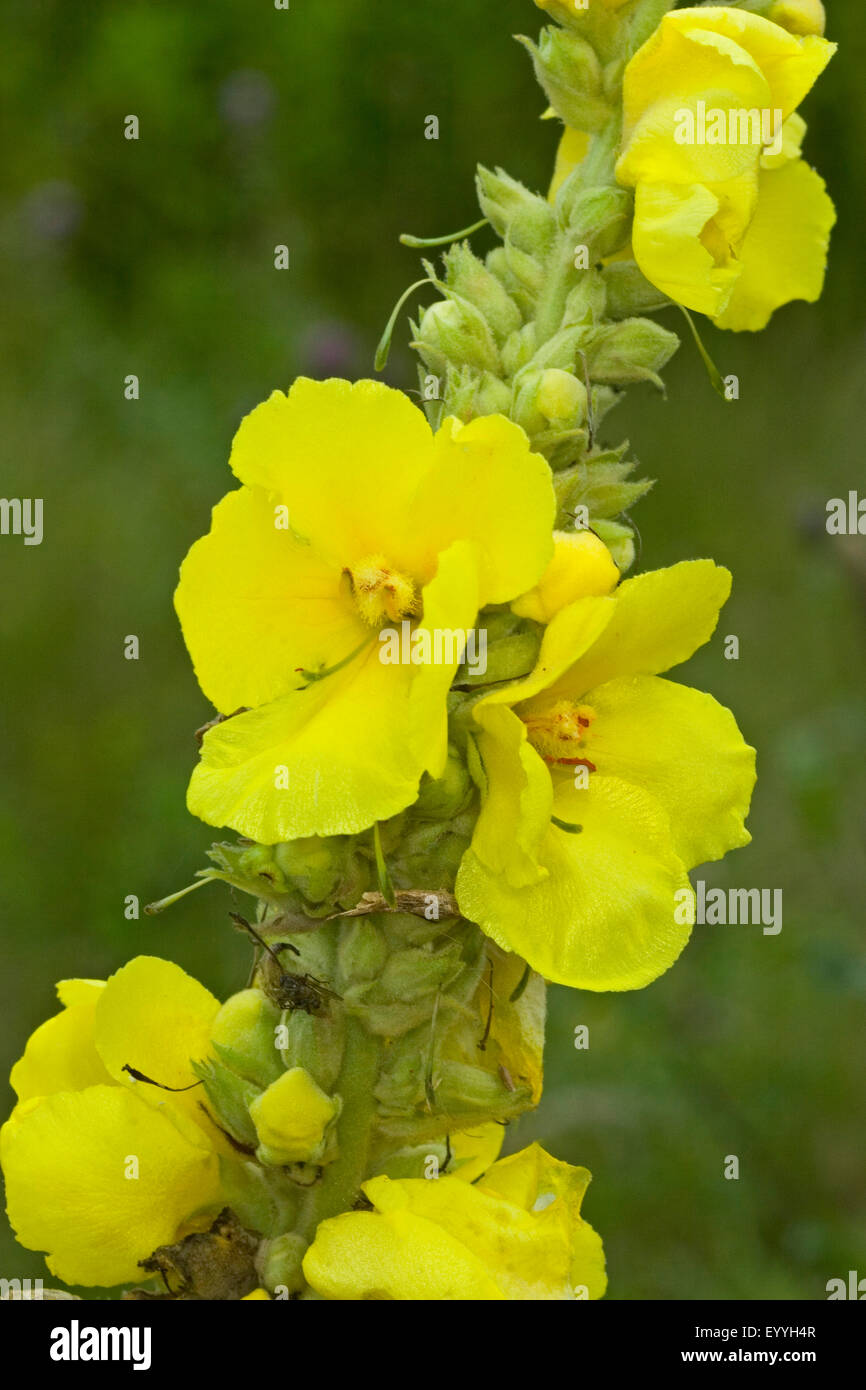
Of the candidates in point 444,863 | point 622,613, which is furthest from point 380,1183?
point 622,613

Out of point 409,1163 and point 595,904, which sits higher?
point 595,904

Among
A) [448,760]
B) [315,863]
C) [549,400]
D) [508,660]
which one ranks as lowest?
[315,863]

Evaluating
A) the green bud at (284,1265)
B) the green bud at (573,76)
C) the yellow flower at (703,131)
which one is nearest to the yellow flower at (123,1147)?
the green bud at (284,1265)

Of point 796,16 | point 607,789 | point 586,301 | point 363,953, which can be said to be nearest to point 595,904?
point 607,789

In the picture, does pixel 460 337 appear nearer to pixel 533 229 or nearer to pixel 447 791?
pixel 533 229

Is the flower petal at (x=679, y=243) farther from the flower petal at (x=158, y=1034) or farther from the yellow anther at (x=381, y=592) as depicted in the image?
the flower petal at (x=158, y=1034)

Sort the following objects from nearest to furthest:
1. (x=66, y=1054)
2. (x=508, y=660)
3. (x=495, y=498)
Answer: (x=495, y=498)
(x=508, y=660)
(x=66, y=1054)
